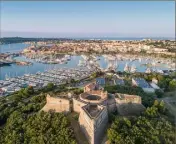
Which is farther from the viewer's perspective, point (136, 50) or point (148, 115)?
point (136, 50)

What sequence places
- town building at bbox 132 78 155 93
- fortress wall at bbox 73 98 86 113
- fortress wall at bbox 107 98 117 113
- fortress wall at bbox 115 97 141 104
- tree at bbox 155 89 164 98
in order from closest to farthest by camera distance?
1. fortress wall at bbox 73 98 86 113
2. fortress wall at bbox 107 98 117 113
3. fortress wall at bbox 115 97 141 104
4. tree at bbox 155 89 164 98
5. town building at bbox 132 78 155 93

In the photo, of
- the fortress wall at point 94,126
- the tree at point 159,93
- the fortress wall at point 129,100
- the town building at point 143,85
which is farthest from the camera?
the town building at point 143,85

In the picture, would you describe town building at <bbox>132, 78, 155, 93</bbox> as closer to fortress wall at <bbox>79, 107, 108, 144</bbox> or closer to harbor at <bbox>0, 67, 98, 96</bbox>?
harbor at <bbox>0, 67, 98, 96</bbox>

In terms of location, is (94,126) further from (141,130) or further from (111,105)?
(111,105)

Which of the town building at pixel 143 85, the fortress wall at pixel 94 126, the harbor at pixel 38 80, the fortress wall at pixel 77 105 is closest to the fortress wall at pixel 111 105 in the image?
the fortress wall at pixel 94 126

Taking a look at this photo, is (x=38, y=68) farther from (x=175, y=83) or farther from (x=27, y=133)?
(x=27, y=133)

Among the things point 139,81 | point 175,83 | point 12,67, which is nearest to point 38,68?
point 12,67

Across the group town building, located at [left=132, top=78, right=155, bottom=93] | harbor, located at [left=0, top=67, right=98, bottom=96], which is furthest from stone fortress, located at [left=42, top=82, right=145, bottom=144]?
harbor, located at [left=0, top=67, right=98, bottom=96]

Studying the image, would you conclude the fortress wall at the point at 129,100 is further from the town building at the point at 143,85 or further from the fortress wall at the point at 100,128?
the town building at the point at 143,85
